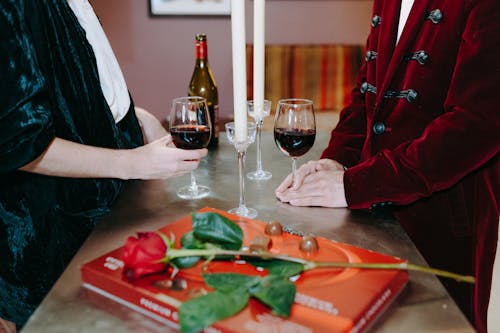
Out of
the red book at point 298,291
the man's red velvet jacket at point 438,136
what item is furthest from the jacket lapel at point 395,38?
the red book at point 298,291

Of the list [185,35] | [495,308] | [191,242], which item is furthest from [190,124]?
[185,35]

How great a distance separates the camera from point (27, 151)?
1.04 m

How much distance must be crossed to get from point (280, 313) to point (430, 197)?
0.76 metres

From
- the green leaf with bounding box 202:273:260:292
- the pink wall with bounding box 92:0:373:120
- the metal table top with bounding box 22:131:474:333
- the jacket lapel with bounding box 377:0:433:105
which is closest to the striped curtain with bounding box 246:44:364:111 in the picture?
the pink wall with bounding box 92:0:373:120

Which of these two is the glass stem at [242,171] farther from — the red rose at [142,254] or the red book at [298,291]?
the red rose at [142,254]

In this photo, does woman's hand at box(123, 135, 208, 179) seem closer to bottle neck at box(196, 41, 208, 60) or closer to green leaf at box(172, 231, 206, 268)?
green leaf at box(172, 231, 206, 268)

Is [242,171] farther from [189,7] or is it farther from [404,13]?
[189,7]

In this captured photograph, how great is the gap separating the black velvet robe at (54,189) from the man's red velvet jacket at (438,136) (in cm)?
66

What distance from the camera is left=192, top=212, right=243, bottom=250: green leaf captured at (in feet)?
2.60

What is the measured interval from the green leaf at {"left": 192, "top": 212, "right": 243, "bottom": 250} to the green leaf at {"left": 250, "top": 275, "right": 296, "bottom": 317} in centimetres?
10

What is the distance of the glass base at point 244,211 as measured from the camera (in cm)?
113

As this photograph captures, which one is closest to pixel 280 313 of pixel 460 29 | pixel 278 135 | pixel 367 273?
pixel 367 273

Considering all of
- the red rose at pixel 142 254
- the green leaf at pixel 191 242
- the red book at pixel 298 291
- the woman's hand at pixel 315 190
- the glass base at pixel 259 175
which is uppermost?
the red rose at pixel 142 254

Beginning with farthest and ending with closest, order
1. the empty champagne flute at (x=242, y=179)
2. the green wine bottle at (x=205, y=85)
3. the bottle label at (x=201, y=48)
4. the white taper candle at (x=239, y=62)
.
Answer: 1. the green wine bottle at (x=205, y=85)
2. the bottle label at (x=201, y=48)
3. the empty champagne flute at (x=242, y=179)
4. the white taper candle at (x=239, y=62)
